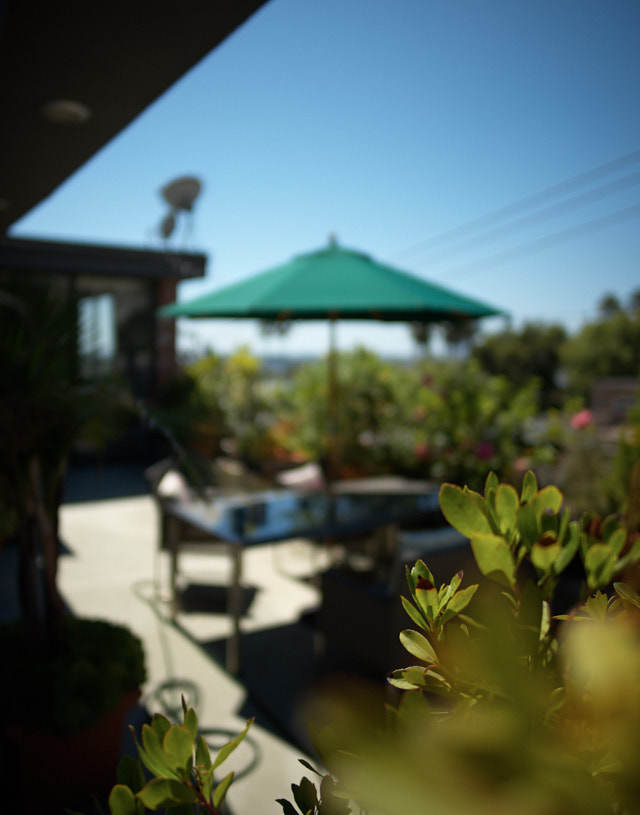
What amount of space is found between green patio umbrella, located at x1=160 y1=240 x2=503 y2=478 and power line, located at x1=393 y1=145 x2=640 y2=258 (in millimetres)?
5058

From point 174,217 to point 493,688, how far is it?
757 centimetres

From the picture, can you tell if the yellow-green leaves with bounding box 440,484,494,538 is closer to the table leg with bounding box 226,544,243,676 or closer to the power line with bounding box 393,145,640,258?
the table leg with bounding box 226,544,243,676

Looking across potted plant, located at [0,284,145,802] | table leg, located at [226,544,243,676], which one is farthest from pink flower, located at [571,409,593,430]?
potted plant, located at [0,284,145,802]

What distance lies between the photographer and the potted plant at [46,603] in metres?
2.09

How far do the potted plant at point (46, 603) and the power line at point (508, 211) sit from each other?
7.68m

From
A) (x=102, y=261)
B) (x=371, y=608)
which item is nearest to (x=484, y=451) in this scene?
(x=371, y=608)

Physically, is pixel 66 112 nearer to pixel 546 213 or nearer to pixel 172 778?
pixel 172 778

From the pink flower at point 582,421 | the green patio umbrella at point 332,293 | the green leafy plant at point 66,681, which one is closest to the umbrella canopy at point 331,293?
the green patio umbrella at point 332,293

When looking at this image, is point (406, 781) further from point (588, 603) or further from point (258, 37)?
point (258, 37)

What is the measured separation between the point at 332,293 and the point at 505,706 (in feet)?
11.1

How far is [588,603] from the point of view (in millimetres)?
619

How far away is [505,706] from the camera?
1.49 ft

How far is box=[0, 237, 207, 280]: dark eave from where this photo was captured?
29.0ft

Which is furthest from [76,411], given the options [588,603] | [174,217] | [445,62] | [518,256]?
[518,256]
